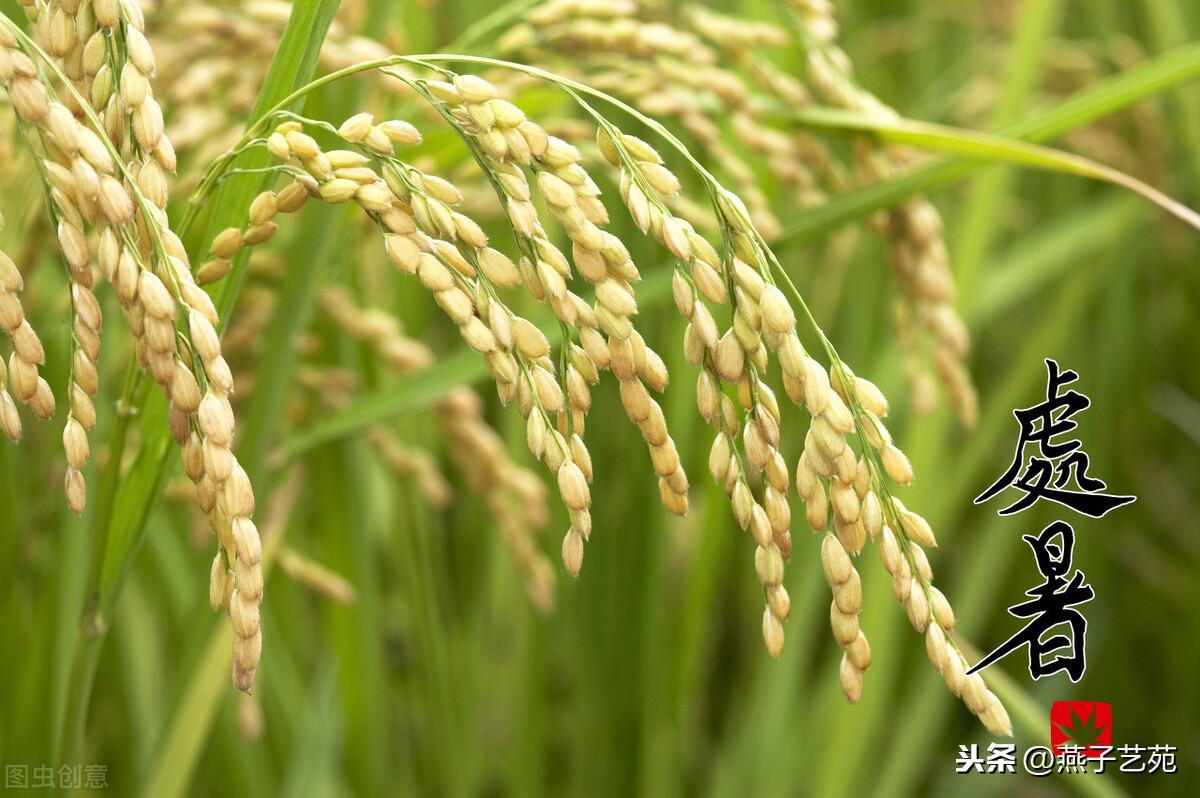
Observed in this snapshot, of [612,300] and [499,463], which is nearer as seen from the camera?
[612,300]

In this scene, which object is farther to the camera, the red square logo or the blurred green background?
the red square logo

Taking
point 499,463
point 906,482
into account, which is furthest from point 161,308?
point 499,463

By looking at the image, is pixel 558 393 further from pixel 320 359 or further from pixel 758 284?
pixel 320 359

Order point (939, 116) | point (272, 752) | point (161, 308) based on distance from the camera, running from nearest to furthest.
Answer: point (161, 308) → point (272, 752) → point (939, 116)
